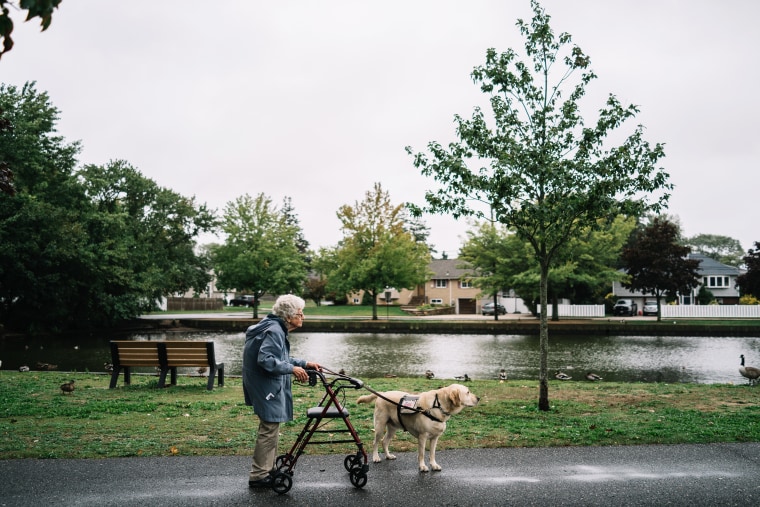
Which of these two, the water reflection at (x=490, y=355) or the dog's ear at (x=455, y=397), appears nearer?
the dog's ear at (x=455, y=397)

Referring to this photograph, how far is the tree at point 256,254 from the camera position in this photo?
4884 cm

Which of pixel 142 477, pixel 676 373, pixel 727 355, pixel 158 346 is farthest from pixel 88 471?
pixel 727 355

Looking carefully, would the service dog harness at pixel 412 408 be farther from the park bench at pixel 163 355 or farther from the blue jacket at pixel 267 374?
the park bench at pixel 163 355

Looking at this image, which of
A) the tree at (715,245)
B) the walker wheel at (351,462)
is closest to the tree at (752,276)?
the walker wheel at (351,462)

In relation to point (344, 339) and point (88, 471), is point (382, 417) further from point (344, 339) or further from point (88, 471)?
point (344, 339)

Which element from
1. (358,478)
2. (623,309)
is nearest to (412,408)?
(358,478)

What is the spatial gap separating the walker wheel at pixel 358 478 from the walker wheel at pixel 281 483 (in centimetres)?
63

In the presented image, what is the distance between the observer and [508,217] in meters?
10.3

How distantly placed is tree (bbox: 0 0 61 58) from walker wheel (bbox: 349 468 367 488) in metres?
4.59

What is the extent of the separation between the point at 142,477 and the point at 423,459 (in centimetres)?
300

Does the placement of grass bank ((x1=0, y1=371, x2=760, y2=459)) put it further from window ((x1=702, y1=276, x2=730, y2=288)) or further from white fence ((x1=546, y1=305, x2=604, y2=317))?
window ((x1=702, y1=276, x2=730, y2=288))

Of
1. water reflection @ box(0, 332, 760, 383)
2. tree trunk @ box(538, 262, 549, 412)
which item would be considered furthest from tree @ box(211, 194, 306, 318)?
tree trunk @ box(538, 262, 549, 412)

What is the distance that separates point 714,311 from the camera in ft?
161

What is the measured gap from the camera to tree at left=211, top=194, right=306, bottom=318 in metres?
48.8
